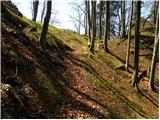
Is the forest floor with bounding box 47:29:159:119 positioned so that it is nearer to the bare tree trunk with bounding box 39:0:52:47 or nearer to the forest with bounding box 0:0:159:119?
the forest with bounding box 0:0:159:119

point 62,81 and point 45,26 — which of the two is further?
point 45,26

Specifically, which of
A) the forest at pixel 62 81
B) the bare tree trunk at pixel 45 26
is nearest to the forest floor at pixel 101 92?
the forest at pixel 62 81

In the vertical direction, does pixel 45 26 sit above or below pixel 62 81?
above

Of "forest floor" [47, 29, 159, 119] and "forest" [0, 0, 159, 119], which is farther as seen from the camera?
"forest floor" [47, 29, 159, 119]

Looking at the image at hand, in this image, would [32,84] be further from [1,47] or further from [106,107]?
[106,107]

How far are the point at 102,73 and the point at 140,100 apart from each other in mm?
3191

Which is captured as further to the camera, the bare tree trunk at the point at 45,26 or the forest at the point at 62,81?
Result: the bare tree trunk at the point at 45,26

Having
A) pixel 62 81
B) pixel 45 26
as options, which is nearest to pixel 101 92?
pixel 62 81

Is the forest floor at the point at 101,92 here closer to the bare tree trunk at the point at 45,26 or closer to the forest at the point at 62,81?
the forest at the point at 62,81

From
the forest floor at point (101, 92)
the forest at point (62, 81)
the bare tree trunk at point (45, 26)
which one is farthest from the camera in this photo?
the bare tree trunk at point (45, 26)

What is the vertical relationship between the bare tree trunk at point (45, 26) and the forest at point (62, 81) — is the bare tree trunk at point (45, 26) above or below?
above

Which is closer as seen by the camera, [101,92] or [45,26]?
[101,92]

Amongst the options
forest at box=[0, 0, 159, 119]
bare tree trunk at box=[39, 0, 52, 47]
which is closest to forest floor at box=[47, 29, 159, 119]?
forest at box=[0, 0, 159, 119]

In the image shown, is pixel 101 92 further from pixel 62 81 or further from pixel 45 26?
pixel 45 26
